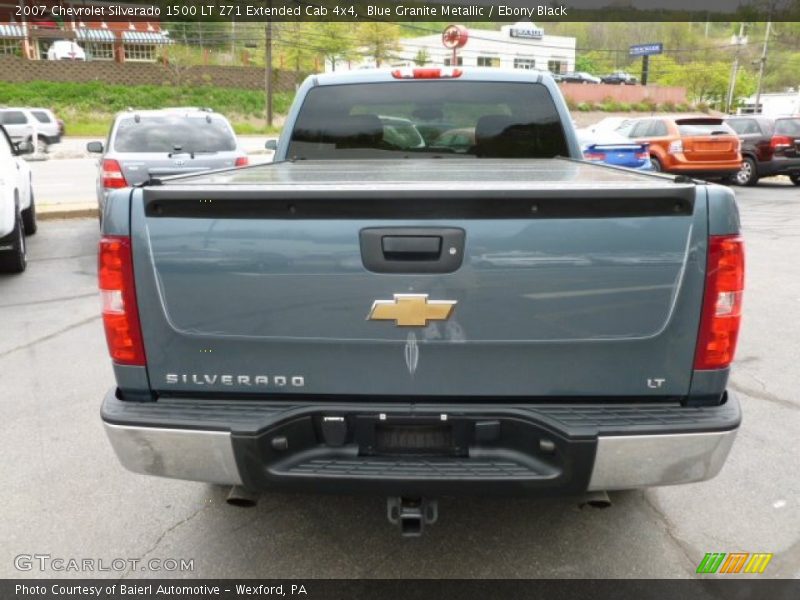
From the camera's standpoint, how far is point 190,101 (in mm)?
57594

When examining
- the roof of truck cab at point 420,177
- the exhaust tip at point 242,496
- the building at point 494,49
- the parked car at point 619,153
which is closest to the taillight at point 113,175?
the roof of truck cab at point 420,177

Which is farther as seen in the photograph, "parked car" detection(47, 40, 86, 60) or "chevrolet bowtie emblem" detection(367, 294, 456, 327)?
"parked car" detection(47, 40, 86, 60)

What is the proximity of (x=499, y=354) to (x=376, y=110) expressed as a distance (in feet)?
8.77

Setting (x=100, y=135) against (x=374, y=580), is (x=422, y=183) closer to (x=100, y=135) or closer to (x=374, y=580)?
(x=374, y=580)

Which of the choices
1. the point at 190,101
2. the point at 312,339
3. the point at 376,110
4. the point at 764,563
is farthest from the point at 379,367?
the point at 190,101

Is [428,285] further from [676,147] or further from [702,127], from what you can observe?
[702,127]

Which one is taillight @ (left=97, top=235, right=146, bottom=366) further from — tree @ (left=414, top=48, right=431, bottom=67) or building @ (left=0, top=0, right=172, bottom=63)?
tree @ (left=414, top=48, right=431, bottom=67)

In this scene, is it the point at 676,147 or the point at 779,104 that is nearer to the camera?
the point at 676,147

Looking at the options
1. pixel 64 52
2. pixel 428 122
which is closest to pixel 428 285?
pixel 428 122

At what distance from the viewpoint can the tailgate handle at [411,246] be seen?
2.26 m

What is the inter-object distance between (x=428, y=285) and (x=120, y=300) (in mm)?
1073

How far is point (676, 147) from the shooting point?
15898 mm

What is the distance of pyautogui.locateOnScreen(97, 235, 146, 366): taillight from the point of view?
2.36 meters
